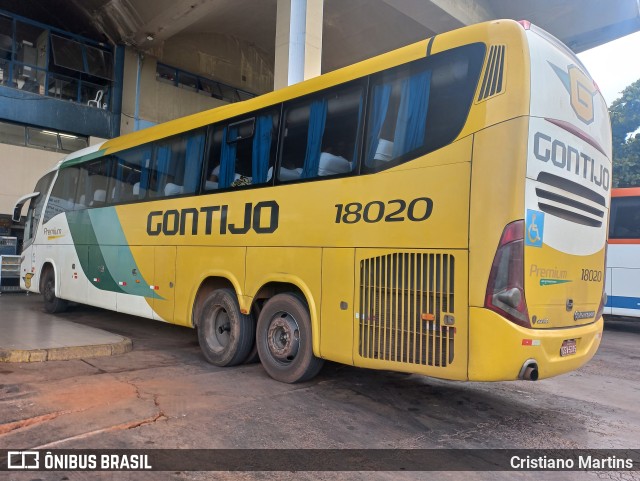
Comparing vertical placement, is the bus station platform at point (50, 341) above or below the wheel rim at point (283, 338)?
below

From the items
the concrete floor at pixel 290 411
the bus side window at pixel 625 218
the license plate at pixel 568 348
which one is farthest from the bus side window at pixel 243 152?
the bus side window at pixel 625 218

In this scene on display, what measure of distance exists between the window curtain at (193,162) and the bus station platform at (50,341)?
2633mm

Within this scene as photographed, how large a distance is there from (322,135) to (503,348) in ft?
10.1

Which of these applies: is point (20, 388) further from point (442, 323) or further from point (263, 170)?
point (442, 323)

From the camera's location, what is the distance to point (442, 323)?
14.1 ft

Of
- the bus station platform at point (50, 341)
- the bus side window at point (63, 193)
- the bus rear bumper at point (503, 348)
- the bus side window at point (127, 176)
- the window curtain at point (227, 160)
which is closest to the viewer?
the bus rear bumper at point (503, 348)

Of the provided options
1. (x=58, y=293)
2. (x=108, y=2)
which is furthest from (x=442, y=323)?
(x=108, y=2)

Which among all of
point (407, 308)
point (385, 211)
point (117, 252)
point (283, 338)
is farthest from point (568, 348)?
point (117, 252)

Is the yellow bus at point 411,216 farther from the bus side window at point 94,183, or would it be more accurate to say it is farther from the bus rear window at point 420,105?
the bus side window at point 94,183

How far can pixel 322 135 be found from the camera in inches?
224

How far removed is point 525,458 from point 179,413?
10.2 ft

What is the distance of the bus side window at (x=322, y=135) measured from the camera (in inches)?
212

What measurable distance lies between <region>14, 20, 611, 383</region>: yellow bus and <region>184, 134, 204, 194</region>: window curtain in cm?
3

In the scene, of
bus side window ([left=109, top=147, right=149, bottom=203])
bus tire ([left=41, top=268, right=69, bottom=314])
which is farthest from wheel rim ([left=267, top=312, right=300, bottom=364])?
bus tire ([left=41, top=268, right=69, bottom=314])
